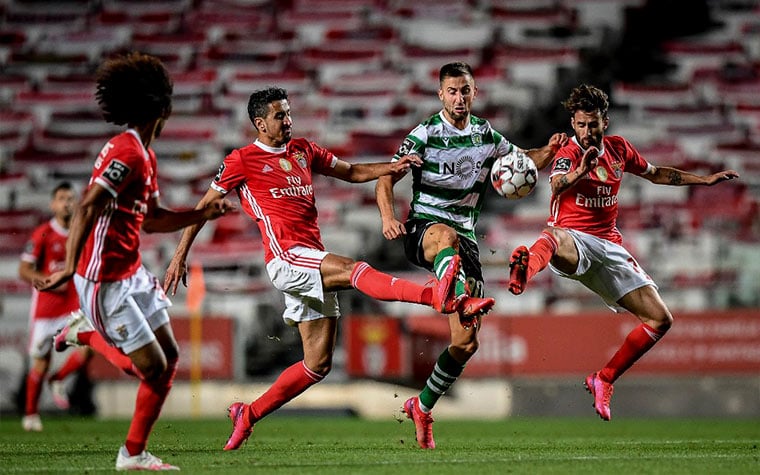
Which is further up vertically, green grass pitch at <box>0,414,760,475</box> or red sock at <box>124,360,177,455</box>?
red sock at <box>124,360,177,455</box>

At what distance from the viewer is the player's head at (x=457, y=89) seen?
7699 mm

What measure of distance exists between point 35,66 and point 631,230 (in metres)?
11.8

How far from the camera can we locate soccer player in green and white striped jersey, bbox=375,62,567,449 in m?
7.65

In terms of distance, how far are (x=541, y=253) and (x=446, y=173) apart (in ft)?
2.77

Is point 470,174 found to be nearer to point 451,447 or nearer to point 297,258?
point 297,258

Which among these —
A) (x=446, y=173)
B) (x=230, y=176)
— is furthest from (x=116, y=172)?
(x=446, y=173)

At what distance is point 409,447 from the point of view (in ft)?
26.0

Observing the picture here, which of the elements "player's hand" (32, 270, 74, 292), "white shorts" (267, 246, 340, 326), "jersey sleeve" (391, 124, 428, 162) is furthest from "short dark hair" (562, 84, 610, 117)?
"player's hand" (32, 270, 74, 292)

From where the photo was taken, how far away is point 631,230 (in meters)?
15.8

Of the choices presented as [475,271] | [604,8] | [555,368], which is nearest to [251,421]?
[475,271]

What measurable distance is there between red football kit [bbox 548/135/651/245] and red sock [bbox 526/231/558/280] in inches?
12.7

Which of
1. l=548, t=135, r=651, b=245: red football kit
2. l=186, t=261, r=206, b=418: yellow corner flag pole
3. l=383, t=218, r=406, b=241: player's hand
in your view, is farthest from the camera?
l=186, t=261, r=206, b=418: yellow corner flag pole

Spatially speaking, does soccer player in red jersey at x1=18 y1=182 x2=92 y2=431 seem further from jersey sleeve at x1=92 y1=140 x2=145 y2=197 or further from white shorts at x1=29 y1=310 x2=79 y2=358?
jersey sleeve at x1=92 y1=140 x2=145 y2=197

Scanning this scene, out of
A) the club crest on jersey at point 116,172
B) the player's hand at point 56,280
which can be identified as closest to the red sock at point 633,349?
the club crest on jersey at point 116,172
